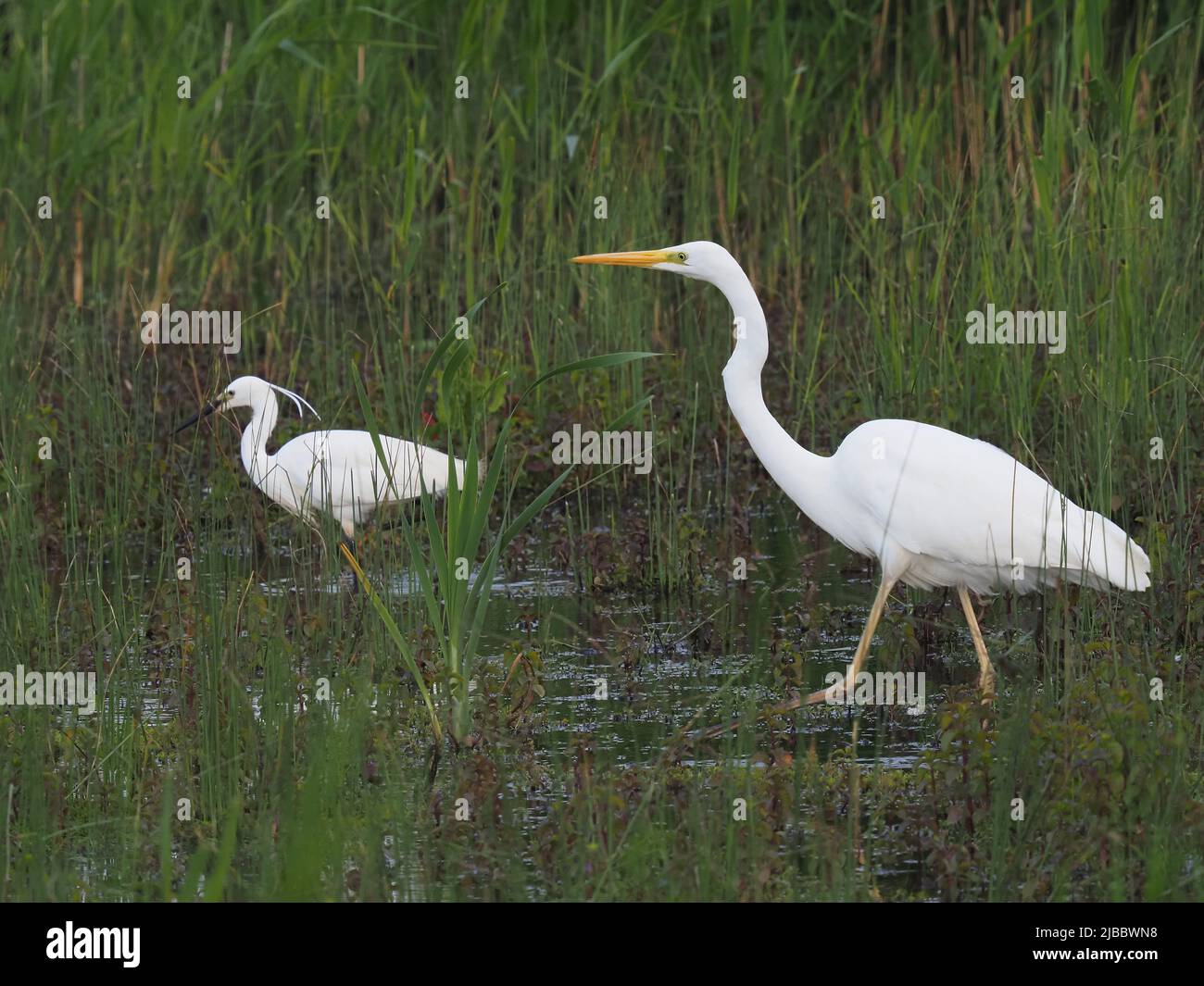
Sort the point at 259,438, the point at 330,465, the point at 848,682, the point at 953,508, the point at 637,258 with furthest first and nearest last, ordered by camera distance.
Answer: the point at 259,438
the point at 330,465
the point at 637,258
the point at 953,508
the point at 848,682

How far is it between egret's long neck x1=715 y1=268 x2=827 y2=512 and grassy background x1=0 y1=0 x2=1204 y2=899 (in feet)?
1.64

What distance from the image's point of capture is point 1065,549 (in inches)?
166

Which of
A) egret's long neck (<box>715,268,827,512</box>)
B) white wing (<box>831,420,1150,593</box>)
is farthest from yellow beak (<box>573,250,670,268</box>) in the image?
white wing (<box>831,420,1150,593</box>)

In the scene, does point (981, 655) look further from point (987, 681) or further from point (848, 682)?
point (848, 682)

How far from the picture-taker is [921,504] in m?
4.84

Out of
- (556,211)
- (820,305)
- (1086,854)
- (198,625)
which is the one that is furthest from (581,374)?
(1086,854)

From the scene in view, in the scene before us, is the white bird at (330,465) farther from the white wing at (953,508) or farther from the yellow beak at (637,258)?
the white wing at (953,508)

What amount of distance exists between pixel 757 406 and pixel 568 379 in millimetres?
1762

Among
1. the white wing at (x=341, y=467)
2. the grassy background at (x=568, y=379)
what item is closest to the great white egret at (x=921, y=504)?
the grassy background at (x=568, y=379)

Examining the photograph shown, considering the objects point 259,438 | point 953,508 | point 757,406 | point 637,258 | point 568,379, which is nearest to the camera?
point 953,508

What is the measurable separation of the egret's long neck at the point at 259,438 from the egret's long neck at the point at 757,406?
1.76 meters

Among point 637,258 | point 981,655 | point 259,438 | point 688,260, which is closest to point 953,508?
point 981,655

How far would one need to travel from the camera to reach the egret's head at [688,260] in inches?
198

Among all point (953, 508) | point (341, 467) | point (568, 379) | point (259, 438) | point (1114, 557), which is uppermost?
point (568, 379)
